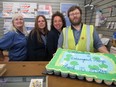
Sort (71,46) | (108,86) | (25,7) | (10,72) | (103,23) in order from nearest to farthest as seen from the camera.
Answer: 1. (108,86)
2. (71,46)
3. (10,72)
4. (103,23)
5. (25,7)

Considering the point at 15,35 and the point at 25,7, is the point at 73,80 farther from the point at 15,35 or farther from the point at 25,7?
the point at 25,7

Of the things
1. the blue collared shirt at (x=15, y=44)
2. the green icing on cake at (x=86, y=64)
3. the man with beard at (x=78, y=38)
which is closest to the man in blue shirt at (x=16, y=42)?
the blue collared shirt at (x=15, y=44)

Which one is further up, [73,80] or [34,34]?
[34,34]

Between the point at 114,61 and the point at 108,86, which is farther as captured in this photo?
the point at 114,61

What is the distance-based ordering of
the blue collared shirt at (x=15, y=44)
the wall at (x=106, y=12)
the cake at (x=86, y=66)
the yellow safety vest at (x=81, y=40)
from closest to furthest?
1. the cake at (x=86, y=66)
2. the yellow safety vest at (x=81, y=40)
3. the blue collared shirt at (x=15, y=44)
4. the wall at (x=106, y=12)

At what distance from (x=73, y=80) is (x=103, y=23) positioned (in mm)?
2612

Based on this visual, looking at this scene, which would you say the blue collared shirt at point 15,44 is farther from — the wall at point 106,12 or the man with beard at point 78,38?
the wall at point 106,12

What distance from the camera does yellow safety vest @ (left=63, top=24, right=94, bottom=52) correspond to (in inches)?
72.5

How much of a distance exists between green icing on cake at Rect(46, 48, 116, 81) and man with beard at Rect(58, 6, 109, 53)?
1.53 feet

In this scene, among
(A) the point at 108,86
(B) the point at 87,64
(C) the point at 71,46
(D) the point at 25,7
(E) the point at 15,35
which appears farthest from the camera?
(D) the point at 25,7

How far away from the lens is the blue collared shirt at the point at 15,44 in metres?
2.67

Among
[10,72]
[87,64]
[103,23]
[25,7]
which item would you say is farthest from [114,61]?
[25,7]

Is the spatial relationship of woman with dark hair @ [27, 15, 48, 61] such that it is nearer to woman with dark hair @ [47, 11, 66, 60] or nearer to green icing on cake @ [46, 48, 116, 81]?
woman with dark hair @ [47, 11, 66, 60]

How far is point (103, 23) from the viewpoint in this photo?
356cm
